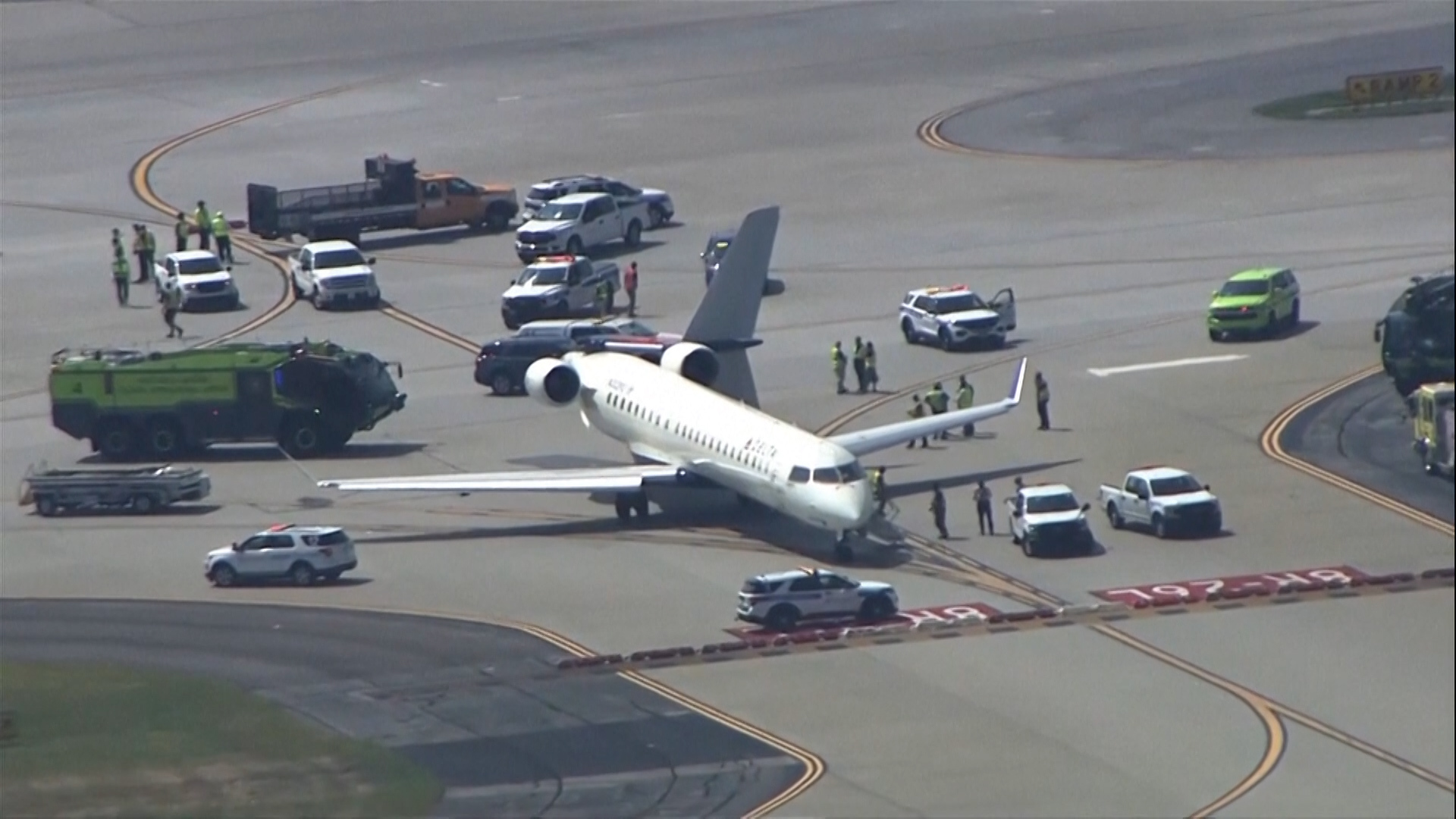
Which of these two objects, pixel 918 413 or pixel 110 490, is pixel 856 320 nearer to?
pixel 918 413

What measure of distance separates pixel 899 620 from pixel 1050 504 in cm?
586

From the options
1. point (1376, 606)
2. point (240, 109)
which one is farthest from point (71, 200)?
point (1376, 606)

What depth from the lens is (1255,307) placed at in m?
57.2

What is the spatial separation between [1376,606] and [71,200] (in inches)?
1449

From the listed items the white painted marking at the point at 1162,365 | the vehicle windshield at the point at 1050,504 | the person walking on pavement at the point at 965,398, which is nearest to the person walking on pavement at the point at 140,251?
the person walking on pavement at the point at 965,398

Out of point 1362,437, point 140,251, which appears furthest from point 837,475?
point 140,251

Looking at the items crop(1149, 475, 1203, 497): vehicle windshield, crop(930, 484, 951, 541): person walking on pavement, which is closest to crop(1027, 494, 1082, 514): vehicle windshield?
crop(1149, 475, 1203, 497): vehicle windshield

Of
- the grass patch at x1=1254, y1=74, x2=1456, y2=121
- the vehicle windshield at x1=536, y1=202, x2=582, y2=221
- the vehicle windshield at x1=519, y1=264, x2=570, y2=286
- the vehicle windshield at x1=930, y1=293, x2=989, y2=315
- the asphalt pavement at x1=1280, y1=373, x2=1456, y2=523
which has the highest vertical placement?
the grass patch at x1=1254, y1=74, x2=1456, y2=121

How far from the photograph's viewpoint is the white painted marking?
55.8 metres

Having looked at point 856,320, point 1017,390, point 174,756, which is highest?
point 856,320

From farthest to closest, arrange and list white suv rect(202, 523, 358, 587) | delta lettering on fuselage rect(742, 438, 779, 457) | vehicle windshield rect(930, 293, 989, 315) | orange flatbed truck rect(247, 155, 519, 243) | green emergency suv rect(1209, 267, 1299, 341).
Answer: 1. orange flatbed truck rect(247, 155, 519, 243)
2. vehicle windshield rect(930, 293, 989, 315)
3. green emergency suv rect(1209, 267, 1299, 341)
4. delta lettering on fuselage rect(742, 438, 779, 457)
5. white suv rect(202, 523, 358, 587)

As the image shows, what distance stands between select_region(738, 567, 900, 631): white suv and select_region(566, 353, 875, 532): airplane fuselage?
12.9 ft

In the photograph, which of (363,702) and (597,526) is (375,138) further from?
(363,702)

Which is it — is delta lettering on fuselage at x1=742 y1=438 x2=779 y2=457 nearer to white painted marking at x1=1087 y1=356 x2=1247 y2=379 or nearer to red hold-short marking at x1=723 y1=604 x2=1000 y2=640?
red hold-short marking at x1=723 y1=604 x2=1000 y2=640
